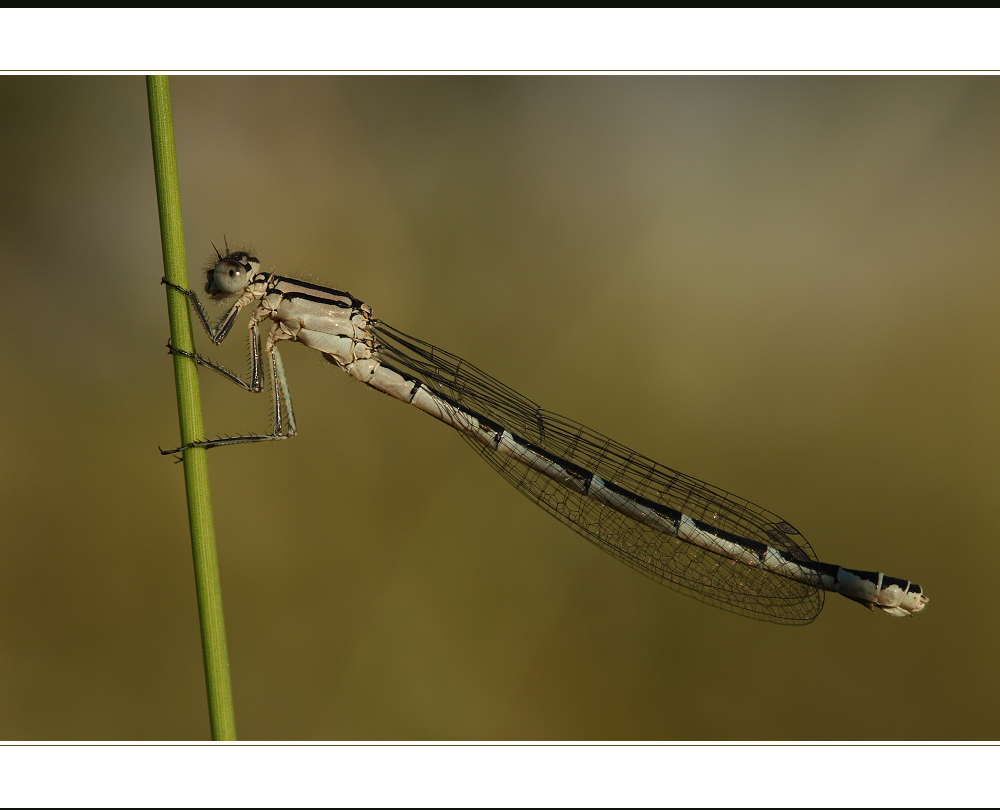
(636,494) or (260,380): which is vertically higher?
(636,494)

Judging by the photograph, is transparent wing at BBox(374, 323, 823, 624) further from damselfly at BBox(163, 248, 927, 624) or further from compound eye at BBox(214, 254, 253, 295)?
compound eye at BBox(214, 254, 253, 295)

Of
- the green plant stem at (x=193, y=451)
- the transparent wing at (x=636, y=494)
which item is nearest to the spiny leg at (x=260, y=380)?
the transparent wing at (x=636, y=494)

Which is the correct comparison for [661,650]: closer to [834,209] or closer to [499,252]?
[499,252]

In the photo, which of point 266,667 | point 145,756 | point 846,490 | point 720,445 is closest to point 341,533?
point 266,667

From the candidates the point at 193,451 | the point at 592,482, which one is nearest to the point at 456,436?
the point at 592,482

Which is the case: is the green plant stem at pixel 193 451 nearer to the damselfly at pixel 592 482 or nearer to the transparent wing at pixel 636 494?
the damselfly at pixel 592 482

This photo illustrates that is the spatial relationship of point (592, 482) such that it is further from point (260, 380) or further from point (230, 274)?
point (230, 274)

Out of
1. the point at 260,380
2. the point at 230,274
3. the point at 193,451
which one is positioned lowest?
the point at 193,451
